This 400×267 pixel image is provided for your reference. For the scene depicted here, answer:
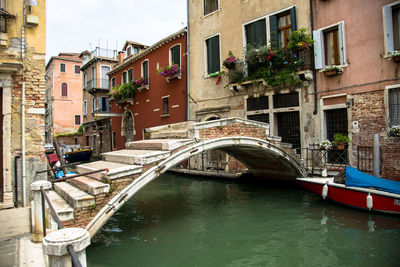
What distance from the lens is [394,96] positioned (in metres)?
6.75

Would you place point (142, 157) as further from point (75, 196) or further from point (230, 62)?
point (230, 62)

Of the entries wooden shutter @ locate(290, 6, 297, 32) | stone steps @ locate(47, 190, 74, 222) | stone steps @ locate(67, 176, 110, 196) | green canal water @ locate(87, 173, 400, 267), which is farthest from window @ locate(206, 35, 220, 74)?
stone steps @ locate(47, 190, 74, 222)

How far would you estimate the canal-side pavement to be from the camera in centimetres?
287

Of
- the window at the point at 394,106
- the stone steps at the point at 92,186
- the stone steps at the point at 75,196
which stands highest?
the window at the point at 394,106

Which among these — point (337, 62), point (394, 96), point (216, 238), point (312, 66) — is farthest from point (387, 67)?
point (216, 238)

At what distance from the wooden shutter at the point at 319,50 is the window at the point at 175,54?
20.0ft

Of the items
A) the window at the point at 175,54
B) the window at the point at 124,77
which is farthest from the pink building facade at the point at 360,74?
the window at the point at 124,77

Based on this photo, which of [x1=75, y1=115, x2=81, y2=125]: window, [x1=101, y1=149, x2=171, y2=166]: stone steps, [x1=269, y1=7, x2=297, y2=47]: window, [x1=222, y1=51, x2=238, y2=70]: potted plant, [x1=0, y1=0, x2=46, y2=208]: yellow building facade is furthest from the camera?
[x1=75, y1=115, x2=81, y2=125]: window

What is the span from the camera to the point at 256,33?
963cm

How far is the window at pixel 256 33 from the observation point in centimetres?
941

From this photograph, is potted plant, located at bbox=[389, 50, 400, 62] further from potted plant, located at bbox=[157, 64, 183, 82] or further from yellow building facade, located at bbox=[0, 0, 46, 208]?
potted plant, located at bbox=[157, 64, 183, 82]

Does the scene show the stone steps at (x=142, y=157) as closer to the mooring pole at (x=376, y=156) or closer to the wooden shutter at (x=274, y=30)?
the mooring pole at (x=376, y=156)

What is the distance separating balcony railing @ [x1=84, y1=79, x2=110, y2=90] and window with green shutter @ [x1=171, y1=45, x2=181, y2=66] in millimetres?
8758

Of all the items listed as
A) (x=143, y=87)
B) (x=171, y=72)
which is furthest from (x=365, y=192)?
(x=143, y=87)
